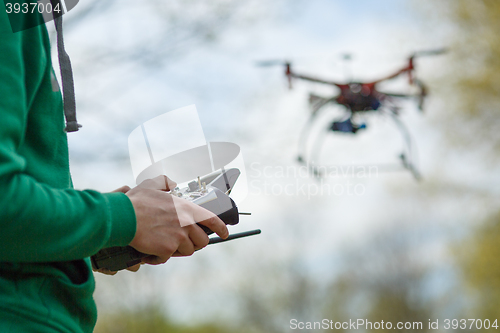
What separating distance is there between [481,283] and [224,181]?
29.5 ft

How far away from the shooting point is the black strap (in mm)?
477

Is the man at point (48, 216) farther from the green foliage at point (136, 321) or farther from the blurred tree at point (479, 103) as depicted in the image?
the green foliage at point (136, 321)

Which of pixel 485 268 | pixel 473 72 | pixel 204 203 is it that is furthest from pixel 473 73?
pixel 204 203

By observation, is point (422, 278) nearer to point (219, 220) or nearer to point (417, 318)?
point (417, 318)

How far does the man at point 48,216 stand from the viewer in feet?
1.19

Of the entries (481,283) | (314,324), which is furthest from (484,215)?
(314,324)

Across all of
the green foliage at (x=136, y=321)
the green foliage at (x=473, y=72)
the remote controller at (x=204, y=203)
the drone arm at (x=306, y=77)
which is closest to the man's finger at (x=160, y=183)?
the remote controller at (x=204, y=203)

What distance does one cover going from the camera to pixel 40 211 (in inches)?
14.5

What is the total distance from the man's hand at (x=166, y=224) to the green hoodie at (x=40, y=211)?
0.02m

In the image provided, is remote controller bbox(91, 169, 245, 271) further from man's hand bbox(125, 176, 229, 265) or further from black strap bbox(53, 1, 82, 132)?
black strap bbox(53, 1, 82, 132)

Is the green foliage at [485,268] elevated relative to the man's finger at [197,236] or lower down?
lower down

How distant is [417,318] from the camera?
31.9 feet

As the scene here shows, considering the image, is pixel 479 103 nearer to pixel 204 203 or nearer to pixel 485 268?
pixel 485 268

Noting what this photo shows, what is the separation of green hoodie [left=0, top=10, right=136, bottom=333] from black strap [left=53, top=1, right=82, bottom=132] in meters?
0.01
